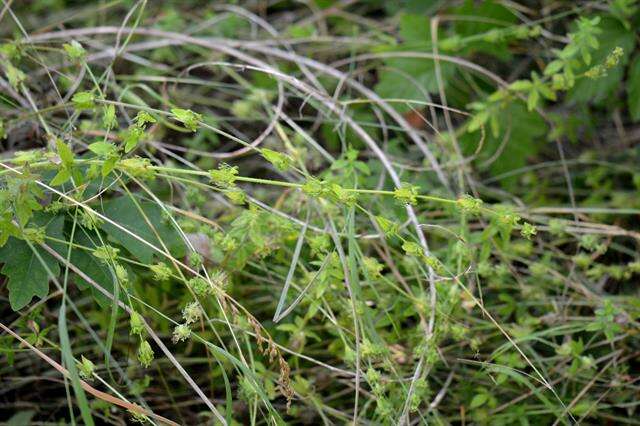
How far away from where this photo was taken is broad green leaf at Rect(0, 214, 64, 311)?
1.38 m

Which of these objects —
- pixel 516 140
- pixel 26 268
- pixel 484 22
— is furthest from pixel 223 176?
→ pixel 484 22

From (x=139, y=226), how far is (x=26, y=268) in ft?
0.77

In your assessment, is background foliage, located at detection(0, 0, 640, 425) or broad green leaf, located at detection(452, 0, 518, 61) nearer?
background foliage, located at detection(0, 0, 640, 425)

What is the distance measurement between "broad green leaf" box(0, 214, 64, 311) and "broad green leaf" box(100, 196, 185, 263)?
113 mm

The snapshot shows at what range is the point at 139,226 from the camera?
1515 millimetres

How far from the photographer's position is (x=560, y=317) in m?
1.75

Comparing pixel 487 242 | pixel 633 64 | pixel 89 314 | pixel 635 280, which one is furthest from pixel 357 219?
pixel 633 64

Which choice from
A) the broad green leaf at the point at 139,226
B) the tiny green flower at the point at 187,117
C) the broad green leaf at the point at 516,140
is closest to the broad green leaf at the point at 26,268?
the broad green leaf at the point at 139,226

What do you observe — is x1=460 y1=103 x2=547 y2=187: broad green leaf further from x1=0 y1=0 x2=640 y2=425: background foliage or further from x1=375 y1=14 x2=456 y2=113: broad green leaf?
x1=375 y1=14 x2=456 y2=113: broad green leaf

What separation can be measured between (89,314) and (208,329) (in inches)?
12.0

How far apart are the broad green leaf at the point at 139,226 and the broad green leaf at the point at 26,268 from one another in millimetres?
113

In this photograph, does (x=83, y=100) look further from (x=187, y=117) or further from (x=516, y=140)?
(x=516, y=140)

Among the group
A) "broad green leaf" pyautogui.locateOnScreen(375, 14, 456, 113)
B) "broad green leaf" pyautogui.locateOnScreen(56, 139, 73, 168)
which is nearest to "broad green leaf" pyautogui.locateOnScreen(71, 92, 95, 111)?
"broad green leaf" pyautogui.locateOnScreen(56, 139, 73, 168)

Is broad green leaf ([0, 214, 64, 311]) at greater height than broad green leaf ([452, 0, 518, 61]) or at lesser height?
lesser
